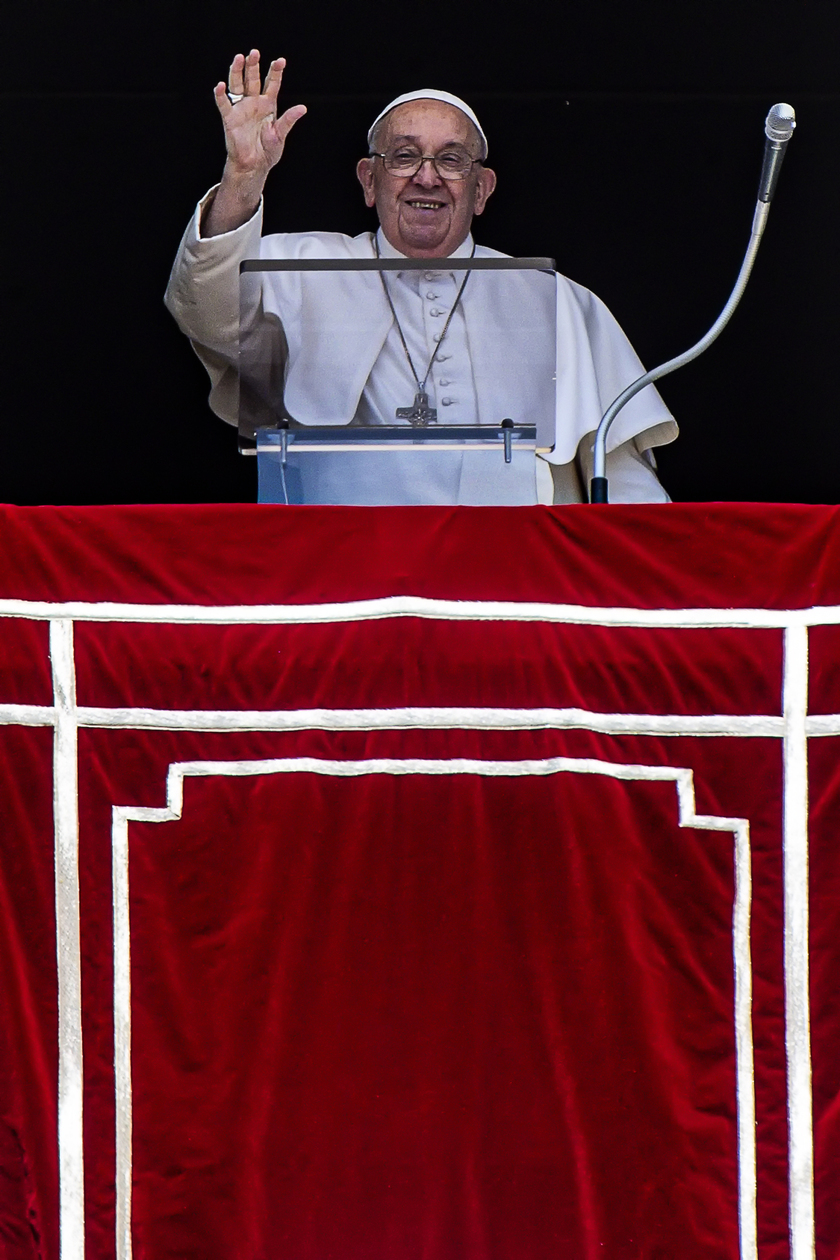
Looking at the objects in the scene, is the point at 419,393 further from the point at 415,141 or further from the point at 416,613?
the point at 415,141

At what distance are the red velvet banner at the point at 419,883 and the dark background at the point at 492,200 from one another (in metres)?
1.51

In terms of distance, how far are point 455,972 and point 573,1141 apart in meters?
0.24

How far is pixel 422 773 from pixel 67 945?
18.9 inches

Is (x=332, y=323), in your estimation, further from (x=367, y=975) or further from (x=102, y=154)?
(x=102, y=154)

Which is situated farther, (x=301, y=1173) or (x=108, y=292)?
(x=108, y=292)

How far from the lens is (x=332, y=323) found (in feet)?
7.63

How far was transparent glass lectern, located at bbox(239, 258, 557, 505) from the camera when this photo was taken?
222cm

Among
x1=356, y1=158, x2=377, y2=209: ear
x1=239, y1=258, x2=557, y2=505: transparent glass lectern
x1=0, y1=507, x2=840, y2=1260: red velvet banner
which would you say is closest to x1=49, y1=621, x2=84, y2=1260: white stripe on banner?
x1=0, y1=507, x2=840, y2=1260: red velvet banner

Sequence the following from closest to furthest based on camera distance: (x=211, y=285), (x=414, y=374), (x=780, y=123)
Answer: (x=780, y=123) → (x=414, y=374) → (x=211, y=285)

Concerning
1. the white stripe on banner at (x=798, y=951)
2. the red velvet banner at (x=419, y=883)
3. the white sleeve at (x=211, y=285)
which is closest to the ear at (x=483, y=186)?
the white sleeve at (x=211, y=285)

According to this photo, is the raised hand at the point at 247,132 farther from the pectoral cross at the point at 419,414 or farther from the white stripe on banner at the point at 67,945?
the white stripe on banner at the point at 67,945

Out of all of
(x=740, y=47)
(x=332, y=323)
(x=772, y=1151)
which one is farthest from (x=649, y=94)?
(x=772, y=1151)

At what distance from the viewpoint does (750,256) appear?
223 centimetres

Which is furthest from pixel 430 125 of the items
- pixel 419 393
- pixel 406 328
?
pixel 419 393
